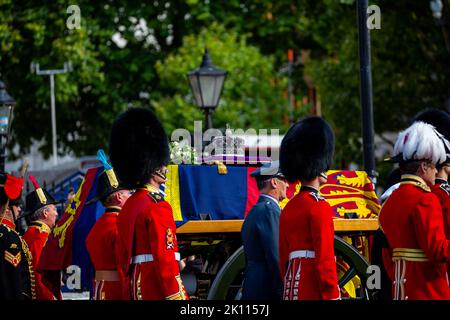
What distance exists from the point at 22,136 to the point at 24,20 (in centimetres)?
582

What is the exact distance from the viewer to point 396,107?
29.8 m

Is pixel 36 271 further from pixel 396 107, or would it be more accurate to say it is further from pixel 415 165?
pixel 396 107

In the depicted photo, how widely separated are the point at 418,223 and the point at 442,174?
5.04 feet

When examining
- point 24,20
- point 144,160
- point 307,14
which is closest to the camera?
point 144,160

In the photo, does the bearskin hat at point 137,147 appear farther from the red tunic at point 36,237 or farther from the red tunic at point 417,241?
the red tunic at point 36,237

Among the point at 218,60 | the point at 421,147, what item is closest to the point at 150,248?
the point at 421,147

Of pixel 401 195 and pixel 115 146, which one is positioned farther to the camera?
pixel 115 146

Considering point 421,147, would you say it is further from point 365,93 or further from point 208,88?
point 208,88

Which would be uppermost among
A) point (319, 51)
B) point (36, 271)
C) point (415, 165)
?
point (319, 51)

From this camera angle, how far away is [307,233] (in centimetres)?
908

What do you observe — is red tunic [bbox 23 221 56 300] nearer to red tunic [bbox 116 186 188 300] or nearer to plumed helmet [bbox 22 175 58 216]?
plumed helmet [bbox 22 175 58 216]

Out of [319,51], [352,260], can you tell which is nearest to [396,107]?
[319,51]

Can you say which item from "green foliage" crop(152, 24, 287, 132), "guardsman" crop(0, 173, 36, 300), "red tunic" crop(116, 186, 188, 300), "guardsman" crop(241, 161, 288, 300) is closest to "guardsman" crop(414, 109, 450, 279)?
"guardsman" crop(241, 161, 288, 300)

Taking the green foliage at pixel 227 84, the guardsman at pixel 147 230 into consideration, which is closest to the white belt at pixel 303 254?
the guardsman at pixel 147 230
